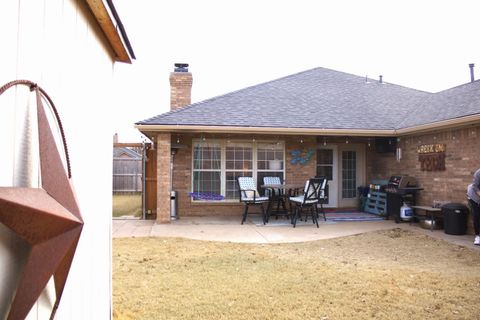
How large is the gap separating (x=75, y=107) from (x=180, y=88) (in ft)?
30.4

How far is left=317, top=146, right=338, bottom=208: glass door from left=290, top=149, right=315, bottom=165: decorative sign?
0.93m

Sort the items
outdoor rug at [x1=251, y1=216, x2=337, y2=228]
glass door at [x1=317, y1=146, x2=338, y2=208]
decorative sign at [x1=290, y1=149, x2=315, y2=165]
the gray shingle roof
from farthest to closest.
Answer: glass door at [x1=317, y1=146, x2=338, y2=208]
decorative sign at [x1=290, y1=149, x2=315, y2=165]
the gray shingle roof
outdoor rug at [x1=251, y1=216, x2=337, y2=228]

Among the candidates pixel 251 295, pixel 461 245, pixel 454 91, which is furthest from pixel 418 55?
pixel 251 295

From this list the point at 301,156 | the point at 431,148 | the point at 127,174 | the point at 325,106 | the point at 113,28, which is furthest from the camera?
the point at 127,174

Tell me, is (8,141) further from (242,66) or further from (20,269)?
(242,66)

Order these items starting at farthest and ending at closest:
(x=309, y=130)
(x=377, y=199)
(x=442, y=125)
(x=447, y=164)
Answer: (x=377, y=199) → (x=309, y=130) → (x=447, y=164) → (x=442, y=125)

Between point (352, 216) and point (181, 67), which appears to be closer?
point (352, 216)

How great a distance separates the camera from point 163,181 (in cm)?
880

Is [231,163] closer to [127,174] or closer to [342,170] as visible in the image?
[342,170]

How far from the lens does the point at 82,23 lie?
2.19 m

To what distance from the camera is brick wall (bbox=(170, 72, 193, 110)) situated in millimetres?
11031

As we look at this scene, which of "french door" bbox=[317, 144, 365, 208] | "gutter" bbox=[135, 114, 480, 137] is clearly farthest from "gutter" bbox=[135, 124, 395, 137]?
"french door" bbox=[317, 144, 365, 208]

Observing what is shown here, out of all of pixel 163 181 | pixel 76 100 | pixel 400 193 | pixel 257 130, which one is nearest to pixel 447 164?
pixel 400 193

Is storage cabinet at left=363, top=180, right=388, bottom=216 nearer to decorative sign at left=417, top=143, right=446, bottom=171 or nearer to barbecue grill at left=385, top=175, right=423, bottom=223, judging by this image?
barbecue grill at left=385, top=175, right=423, bottom=223
